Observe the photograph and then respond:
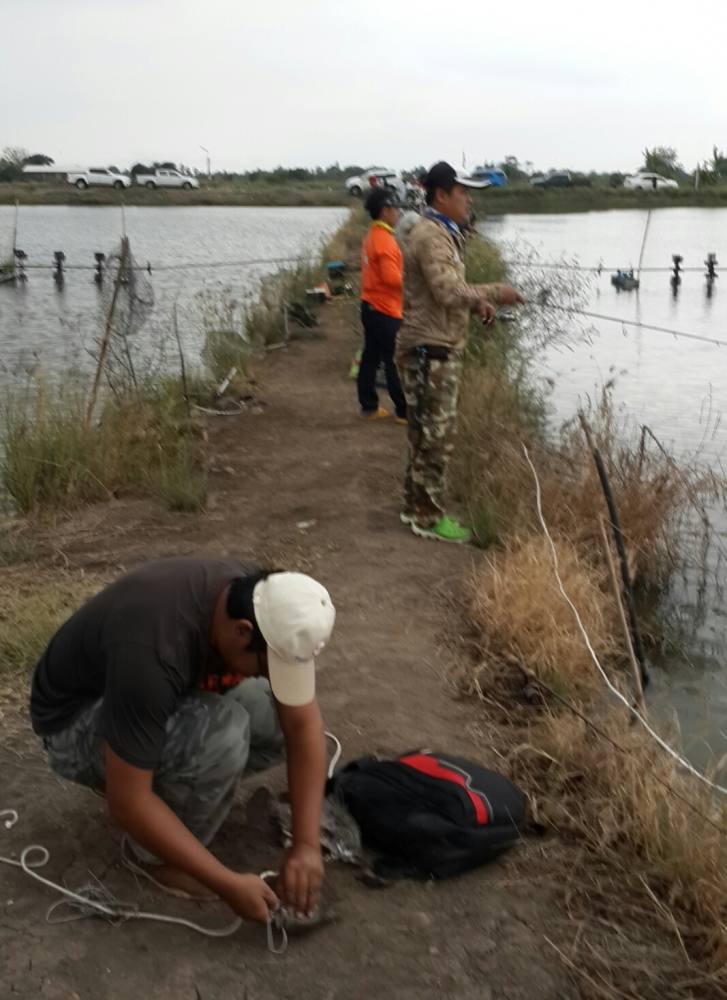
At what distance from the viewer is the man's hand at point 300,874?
2773 mm

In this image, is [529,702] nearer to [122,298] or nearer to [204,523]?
[204,523]

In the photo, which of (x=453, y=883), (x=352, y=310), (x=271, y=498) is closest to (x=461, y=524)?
(x=271, y=498)

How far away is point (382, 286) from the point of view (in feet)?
28.3

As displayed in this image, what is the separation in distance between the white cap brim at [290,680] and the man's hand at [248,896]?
1.41 feet

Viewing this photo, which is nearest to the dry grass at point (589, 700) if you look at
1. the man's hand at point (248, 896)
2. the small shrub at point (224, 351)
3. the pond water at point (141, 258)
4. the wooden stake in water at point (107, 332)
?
the man's hand at point (248, 896)

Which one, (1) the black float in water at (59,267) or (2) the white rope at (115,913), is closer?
(2) the white rope at (115,913)

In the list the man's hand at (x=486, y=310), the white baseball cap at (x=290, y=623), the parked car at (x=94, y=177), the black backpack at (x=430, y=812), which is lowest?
the black backpack at (x=430, y=812)

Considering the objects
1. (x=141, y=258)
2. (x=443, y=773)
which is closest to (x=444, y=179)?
(x=443, y=773)

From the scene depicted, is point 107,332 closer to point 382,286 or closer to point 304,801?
point 382,286

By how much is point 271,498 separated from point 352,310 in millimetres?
8724

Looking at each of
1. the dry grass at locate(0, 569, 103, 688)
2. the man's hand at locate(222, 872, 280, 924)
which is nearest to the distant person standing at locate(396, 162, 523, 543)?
the dry grass at locate(0, 569, 103, 688)

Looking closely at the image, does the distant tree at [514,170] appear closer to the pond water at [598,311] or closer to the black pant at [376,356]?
the pond water at [598,311]

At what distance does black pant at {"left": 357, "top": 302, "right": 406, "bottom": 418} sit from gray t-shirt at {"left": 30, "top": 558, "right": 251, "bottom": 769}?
6.01m

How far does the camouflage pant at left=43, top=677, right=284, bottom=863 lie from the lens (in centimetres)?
298
